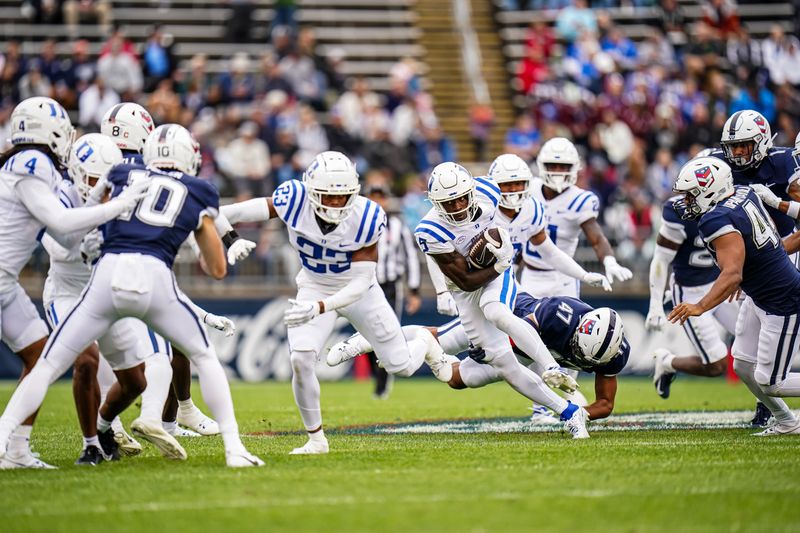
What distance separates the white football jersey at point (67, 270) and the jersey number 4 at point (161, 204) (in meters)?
0.96

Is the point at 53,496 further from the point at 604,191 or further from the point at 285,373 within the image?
the point at 604,191

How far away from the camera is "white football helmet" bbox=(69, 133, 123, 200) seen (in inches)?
303

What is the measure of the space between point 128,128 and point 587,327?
11.9ft

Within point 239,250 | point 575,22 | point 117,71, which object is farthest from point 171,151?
point 575,22

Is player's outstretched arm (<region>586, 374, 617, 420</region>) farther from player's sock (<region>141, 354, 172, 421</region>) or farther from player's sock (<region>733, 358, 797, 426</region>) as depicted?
player's sock (<region>141, 354, 172, 421</region>)

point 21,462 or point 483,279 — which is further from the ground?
point 483,279

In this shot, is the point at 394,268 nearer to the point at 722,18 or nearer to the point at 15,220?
the point at 15,220

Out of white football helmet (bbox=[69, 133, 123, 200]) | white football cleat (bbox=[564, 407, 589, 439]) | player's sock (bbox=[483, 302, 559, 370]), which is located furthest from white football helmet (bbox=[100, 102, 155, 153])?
white football cleat (bbox=[564, 407, 589, 439])

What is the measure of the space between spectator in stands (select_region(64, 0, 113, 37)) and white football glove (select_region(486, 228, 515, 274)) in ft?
45.7

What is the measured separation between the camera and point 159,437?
7.05 metres

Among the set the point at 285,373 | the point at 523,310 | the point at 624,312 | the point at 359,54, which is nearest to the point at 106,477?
the point at 523,310

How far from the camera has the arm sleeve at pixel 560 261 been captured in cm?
962

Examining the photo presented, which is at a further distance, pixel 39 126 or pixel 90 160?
pixel 90 160

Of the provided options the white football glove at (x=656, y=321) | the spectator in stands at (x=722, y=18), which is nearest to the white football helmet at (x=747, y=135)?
the white football glove at (x=656, y=321)
